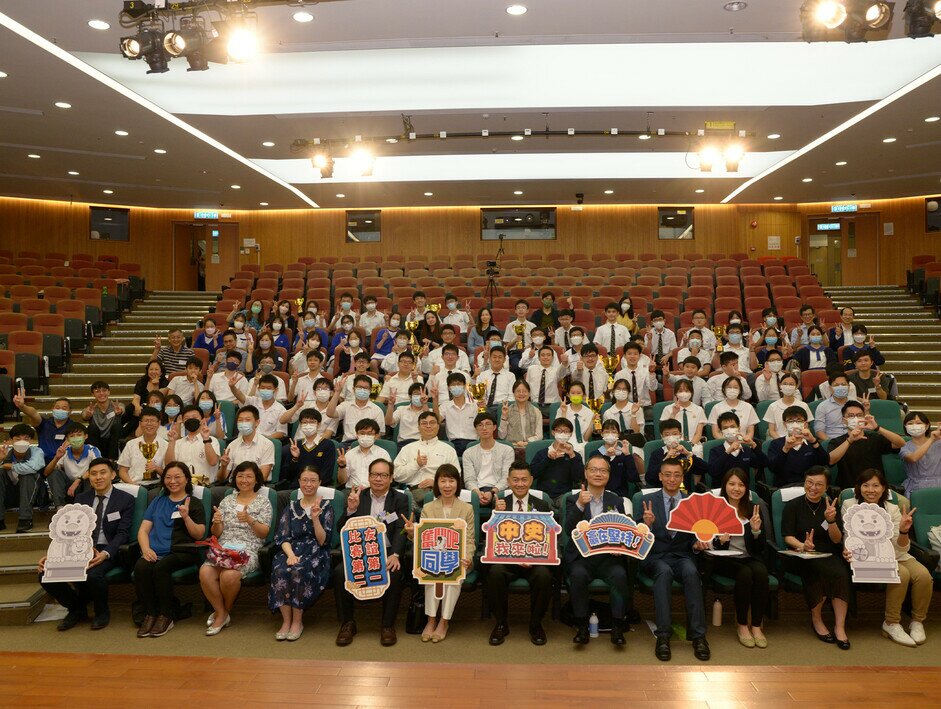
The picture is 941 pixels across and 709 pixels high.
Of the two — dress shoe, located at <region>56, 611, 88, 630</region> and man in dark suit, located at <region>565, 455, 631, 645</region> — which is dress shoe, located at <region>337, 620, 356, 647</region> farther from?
dress shoe, located at <region>56, 611, 88, 630</region>

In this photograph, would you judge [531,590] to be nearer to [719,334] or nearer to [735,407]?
[735,407]

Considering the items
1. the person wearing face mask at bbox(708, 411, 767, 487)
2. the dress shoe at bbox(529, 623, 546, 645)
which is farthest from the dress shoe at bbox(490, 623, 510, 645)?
the person wearing face mask at bbox(708, 411, 767, 487)

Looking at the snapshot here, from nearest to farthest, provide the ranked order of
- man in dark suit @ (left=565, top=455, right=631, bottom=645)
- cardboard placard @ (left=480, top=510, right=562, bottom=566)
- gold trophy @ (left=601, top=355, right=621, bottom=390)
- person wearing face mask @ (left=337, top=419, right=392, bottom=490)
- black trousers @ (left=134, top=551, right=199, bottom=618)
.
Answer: man in dark suit @ (left=565, top=455, right=631, bottom=645) → cardboard placard @ (left=480, top=510, right=562, bottom=566) → black trousers @ (left=134, top=551, right=199, bottom=618) → person wearing face mask @ (left=337, top=419, right=392, bottom=490) → gold trophy @ (left=601, top=355, right=621, bottom=390)

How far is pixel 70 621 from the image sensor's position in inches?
191

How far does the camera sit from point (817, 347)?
7.86 m

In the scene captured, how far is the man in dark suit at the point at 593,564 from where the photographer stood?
14.8 ft

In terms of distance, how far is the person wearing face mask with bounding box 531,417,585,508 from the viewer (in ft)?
17.7

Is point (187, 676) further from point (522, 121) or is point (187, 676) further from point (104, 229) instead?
point (104, 229)

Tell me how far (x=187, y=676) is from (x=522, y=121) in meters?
8.50

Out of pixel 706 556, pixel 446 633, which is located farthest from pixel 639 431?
pixel 446 633

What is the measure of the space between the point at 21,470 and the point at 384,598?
3.43m

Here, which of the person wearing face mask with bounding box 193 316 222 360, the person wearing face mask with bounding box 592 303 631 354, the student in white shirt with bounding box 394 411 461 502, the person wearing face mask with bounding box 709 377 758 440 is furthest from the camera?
the person wearing face mask with bounding box 193 316 222 360

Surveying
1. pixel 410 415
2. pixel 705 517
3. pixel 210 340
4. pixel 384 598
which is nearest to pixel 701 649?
pixel 705 517

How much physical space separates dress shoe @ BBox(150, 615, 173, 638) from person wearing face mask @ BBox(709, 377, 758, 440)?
4530 mm
